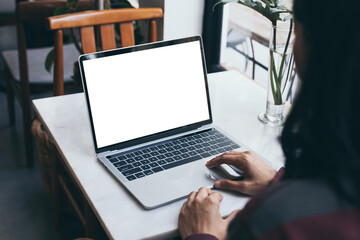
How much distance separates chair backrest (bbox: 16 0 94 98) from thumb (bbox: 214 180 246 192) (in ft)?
4.02

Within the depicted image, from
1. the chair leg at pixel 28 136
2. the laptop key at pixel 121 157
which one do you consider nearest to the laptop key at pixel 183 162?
the laptop key at pixel 121 157

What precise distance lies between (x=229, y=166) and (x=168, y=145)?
0.60ft

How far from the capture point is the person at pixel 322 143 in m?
0.53

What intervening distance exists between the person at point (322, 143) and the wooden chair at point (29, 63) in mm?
1567

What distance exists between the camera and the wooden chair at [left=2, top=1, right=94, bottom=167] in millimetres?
1923

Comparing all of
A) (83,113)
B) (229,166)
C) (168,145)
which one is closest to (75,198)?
(83,113)

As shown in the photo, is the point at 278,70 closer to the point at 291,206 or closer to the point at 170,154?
the point at 170,154

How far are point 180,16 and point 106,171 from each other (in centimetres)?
104

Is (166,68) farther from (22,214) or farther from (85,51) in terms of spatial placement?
(22,214)

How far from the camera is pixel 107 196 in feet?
3.24

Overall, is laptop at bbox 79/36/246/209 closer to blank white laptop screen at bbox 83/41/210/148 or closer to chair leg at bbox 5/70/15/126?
blank white laptop screen at bbox 83/41/210/148

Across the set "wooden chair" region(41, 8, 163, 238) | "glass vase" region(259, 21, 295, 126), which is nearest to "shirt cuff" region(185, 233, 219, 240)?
"glass vase" region(259, 21, 295, 126)

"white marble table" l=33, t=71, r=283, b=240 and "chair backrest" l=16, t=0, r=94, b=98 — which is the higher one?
"chair backrest" l=16, t=0, r=94, b=98

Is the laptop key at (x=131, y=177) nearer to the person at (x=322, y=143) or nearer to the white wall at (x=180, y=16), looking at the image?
the person at (x=322, y=143)
